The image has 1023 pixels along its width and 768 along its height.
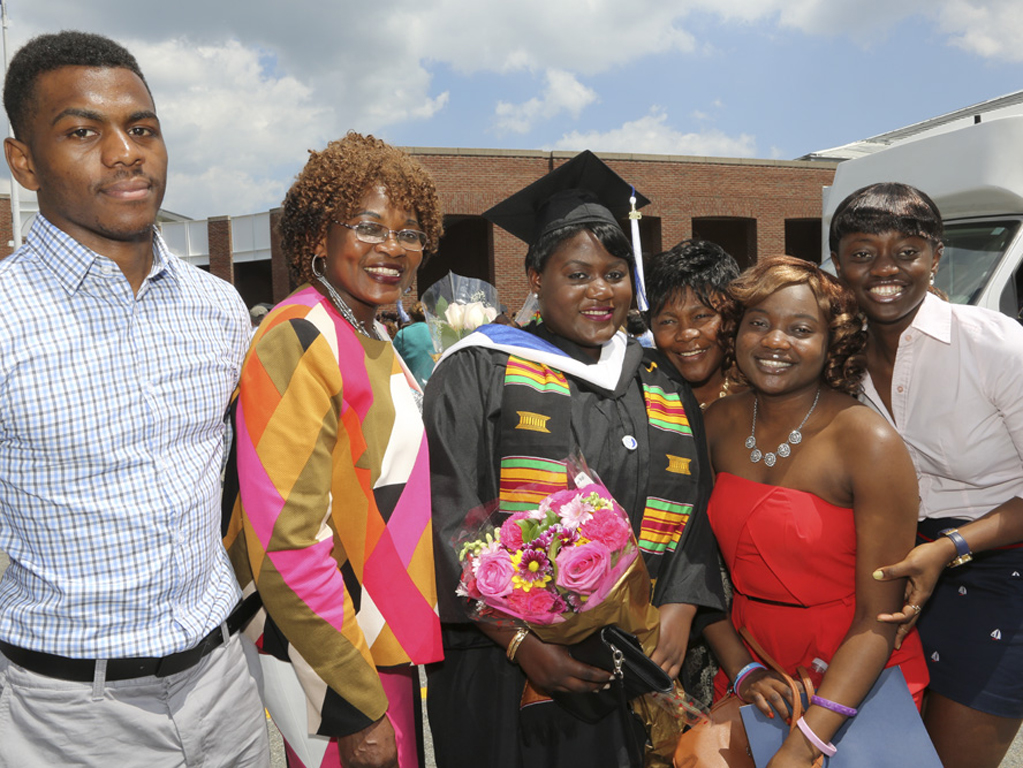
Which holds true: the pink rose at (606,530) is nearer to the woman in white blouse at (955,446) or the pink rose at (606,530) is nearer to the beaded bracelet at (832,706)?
the beaded bracelet at (832,706)

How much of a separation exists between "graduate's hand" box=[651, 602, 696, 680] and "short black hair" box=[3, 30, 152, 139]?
6.47ft

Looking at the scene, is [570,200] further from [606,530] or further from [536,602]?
[536,602]

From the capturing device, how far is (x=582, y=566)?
182 centimetres

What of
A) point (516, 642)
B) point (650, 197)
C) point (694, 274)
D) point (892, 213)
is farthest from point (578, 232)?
point (650, 197)

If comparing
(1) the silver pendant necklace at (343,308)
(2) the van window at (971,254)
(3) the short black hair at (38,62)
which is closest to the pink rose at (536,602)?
(1) the silver pendant necklace at (343,308)

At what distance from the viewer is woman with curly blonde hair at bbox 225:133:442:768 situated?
1798mm

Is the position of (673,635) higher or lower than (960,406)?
lower

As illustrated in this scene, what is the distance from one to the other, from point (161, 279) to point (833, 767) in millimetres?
2053

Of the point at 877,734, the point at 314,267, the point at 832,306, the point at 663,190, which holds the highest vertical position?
the point at 663,190

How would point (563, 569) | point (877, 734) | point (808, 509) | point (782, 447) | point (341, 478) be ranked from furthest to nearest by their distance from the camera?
1. point (782, 447)
2. point (808, 509)
3. point (877, 734)
4. point (341, 478)
5. point (563, 569)

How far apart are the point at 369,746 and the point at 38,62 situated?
1712mm

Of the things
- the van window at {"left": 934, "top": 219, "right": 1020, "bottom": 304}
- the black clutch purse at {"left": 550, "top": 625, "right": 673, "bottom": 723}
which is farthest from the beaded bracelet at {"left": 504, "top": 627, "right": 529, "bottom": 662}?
the van window at {"left": 934, "top": 219, "right": 1020, "bottom": 304}

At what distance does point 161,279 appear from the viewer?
1.87 meters

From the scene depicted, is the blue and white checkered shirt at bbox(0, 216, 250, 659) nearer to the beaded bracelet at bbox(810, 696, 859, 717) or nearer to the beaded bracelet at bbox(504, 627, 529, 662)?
the beaded bracelet at bbox(504, 627, 529, 662)
